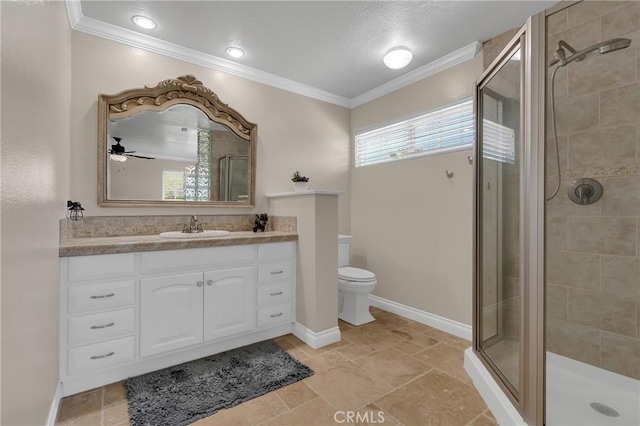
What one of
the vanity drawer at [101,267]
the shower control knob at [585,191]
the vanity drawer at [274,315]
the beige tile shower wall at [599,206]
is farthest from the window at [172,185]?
the shower control knob at [585,191]

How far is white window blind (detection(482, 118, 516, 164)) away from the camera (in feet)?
5.10

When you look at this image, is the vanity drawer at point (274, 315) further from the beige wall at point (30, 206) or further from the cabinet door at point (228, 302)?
the beige wall at point (30, 206)

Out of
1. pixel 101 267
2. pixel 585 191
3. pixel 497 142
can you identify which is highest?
pixel 497 142

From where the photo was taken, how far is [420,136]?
2930mm

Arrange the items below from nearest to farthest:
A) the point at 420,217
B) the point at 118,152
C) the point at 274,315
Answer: the point at 118,152 → the point at 274,315 → the point at 420,217

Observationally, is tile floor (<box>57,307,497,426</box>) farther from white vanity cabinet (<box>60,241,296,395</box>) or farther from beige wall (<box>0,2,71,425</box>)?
beige wall (<box>0,2,71,425</box>)

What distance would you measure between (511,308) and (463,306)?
3.45ft

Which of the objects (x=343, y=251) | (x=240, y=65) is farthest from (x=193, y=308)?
(x=240, y=65)

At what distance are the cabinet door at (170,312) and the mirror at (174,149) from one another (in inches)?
32.0

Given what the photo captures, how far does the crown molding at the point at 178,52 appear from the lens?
2.12 metres

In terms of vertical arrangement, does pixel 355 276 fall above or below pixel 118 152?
below

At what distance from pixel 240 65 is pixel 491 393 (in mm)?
3215

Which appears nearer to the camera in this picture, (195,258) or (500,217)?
(500,217)

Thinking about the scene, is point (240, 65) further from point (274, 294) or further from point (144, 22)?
point (274, 294)
